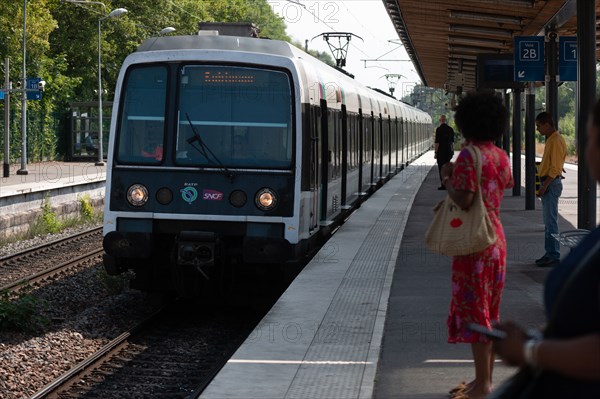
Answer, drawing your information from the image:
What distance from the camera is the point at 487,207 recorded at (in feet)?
20.4

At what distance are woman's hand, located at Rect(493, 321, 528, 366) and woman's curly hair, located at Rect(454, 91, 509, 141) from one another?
3.14 m

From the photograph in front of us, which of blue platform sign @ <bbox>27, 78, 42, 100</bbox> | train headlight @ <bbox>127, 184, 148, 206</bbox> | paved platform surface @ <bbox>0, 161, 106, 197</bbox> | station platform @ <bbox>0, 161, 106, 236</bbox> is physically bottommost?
station platform @ <bbox>0, 161, 106, 236</bbox>

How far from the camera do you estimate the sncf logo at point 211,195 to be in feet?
37.7

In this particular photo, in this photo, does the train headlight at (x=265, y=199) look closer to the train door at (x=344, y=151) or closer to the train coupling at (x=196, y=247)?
the train coupling at (x=196, y=247)

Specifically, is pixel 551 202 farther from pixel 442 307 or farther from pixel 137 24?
pixel 137 24

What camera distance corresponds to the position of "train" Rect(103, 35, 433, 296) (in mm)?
11422

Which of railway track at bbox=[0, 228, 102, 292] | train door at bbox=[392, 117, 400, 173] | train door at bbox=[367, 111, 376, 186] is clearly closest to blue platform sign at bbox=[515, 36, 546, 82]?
railway track at bbox=[0, 228, 102, 292]

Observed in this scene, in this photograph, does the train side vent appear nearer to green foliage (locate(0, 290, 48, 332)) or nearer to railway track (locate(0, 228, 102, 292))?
railway track (locate(0, 228, 102, 292))

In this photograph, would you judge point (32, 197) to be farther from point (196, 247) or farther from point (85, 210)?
point (196, 247)

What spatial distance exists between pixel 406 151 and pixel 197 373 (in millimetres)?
36005

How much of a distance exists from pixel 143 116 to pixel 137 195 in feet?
Result: 2.69

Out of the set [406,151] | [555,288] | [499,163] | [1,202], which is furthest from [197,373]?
[406,151]

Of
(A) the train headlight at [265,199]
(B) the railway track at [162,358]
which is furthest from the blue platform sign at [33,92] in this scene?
(A) the train headlight at [265,199]

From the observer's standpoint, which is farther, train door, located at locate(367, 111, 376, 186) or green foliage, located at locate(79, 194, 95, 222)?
green foliage, located at locate(79, 194, 95, 222)
